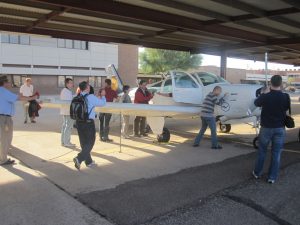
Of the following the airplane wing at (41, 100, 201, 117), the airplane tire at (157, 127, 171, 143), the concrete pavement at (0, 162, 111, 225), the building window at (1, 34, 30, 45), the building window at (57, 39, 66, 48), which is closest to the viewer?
the concrete pavement at (0, 162, 111, 225)

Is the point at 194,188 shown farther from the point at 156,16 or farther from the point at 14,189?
the point at 156,16

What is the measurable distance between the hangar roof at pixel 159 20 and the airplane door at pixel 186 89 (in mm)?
1560

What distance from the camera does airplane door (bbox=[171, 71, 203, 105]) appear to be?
475 inches

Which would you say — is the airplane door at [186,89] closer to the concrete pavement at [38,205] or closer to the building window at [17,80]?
the concrete pavement at [38,205]

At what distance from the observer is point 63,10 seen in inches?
392

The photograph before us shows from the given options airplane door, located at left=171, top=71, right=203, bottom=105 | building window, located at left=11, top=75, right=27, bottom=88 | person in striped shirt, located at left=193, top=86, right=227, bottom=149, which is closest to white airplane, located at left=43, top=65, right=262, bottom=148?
airplane door, located at left=171, top=71, right=203, bottom=105

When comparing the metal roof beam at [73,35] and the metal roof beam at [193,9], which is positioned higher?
the metal roof beam at [193,9]

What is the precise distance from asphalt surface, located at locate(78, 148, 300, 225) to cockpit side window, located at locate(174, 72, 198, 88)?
4782 millimetres

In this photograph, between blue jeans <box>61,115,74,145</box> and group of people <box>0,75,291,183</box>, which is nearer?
group of people <box>0,75,291,183</box>

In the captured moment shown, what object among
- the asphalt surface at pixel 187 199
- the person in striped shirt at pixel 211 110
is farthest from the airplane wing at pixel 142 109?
the asphalt surface at pixel 187 199

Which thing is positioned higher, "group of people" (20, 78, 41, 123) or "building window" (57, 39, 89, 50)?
"building window" (57, 39, 89, 50)

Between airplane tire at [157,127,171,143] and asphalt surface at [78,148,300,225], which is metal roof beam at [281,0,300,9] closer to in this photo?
asphalt surface at [78,148,300,225]

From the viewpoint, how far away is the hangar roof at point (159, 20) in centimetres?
972

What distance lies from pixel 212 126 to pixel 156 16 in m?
3.45
